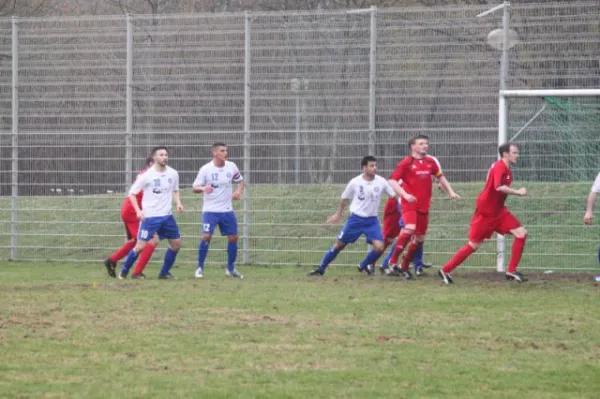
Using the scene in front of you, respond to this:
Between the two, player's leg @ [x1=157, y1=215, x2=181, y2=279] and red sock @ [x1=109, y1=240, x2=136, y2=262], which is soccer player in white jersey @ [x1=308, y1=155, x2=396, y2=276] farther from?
red sock @ [x1=109, y1=240, x2=136, y2=262]

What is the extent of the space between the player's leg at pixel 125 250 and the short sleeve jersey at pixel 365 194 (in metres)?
3.38

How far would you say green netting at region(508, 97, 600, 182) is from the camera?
61.1ft

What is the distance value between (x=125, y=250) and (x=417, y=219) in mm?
4444

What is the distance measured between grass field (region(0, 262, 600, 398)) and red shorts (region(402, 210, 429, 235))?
1259 mm

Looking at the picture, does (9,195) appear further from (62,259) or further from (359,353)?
(359,353)

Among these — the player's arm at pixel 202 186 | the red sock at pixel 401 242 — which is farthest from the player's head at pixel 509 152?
the player's arm at pixel 202 186

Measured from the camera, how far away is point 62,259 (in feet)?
69.5

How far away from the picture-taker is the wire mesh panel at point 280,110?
62.1 ft

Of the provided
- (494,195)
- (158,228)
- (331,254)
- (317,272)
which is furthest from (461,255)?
(158,228)

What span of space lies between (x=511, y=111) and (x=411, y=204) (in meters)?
3.56

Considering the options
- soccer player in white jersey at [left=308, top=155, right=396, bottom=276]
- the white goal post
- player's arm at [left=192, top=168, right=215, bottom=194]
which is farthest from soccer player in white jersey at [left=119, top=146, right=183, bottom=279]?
the white goal post

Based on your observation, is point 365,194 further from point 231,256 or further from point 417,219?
point 231,256

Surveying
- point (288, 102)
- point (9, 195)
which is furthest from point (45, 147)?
point (288, 102)

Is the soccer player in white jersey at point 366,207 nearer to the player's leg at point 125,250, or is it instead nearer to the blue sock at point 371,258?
the blue sock at point 371,258
